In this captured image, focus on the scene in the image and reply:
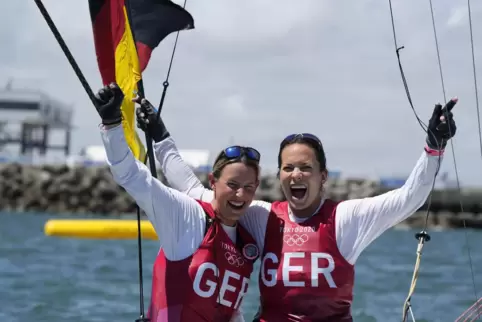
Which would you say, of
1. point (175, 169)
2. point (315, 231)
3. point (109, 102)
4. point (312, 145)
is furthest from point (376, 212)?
point (109, 102)

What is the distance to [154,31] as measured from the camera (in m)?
5.67

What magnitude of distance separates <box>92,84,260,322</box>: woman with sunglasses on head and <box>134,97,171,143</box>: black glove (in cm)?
66

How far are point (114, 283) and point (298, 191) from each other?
10.0 m

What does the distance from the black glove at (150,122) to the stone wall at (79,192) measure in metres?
37.6

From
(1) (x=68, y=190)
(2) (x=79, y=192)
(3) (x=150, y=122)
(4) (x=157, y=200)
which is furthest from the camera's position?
(1) (x=68, y=190)

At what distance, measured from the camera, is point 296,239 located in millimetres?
4457

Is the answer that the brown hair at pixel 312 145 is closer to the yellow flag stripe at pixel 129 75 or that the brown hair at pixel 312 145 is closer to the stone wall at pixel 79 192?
the yellow flag stripe at pixel 129 75

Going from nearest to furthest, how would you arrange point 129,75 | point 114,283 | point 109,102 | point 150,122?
point 109,102 < point 150,122 < point 129,75 < point 114,283

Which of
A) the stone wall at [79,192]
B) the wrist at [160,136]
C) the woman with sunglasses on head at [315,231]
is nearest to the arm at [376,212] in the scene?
the woman with sunglasses on head at [315,231]

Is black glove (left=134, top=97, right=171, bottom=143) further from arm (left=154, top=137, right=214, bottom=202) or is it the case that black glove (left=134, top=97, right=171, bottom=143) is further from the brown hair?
the brown hair

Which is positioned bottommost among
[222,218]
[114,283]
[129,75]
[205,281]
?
[114,283]

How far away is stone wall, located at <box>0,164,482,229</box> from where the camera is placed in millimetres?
43688

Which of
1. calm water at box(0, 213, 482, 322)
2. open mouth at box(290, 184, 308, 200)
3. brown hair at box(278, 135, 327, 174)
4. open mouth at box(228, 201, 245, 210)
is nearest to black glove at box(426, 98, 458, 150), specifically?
brown hair at box(278, 135, 327, 174)

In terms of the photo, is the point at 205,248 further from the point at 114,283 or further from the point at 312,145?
the point at 114,283
